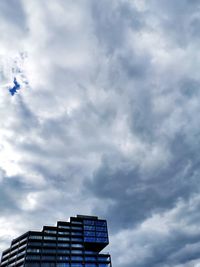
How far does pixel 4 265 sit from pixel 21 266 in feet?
109

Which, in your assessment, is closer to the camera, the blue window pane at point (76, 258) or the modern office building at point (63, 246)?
the modern office building at point (63, 246)

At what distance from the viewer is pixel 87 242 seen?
530 ft

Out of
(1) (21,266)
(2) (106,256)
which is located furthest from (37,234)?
(2) (106,256)

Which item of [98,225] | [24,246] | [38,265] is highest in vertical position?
[98,225]

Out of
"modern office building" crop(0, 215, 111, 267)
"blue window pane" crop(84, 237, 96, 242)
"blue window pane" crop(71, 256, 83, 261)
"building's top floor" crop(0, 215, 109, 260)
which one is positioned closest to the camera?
"modern office building" crop(0, 215, 111, 267)

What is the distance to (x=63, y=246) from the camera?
155 metres

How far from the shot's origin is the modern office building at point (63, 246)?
484 ft

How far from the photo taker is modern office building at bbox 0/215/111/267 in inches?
5802

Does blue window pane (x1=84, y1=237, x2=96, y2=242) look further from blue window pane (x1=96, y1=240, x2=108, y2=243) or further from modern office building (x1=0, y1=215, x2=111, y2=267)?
blue window pane (x1=96, y1=240, x2=108, y2=243)

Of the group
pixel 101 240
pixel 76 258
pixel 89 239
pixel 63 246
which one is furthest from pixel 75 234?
pixel 101 240

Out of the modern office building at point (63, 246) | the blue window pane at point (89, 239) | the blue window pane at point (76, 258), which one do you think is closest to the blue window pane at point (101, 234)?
the modern office building at point (63, 246)

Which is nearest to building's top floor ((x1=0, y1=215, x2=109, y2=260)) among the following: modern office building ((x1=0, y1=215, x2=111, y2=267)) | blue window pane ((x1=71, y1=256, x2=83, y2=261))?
modern office building ((x1=0, y1=215, x2=111, y2=267))

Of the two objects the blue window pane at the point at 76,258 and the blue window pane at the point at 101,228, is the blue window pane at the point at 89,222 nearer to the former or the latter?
the blue window pane at the point at 101,228

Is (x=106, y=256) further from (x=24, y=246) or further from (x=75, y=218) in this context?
(x=24, y=246)
